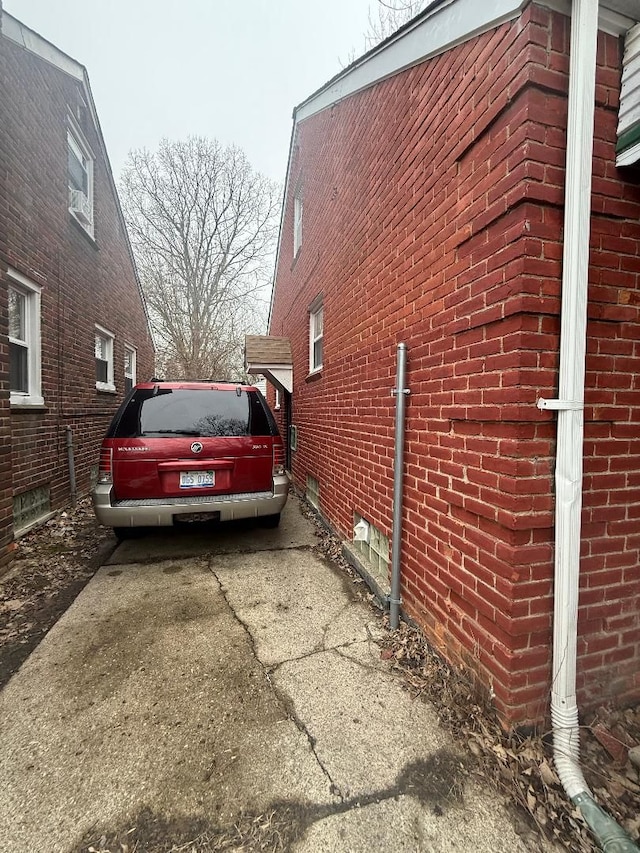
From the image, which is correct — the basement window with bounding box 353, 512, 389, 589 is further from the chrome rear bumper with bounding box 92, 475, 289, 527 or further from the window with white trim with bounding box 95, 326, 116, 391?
the window with white trim with bounding box 95, 326, 116, 391

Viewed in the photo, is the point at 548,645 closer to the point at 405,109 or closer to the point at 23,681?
the point at 23,681

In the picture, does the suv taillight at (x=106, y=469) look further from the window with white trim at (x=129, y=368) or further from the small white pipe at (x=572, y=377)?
the window with white trim at (x=129, y=368)

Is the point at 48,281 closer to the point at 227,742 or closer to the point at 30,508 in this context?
the point at 30,508

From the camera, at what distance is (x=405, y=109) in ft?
9.25

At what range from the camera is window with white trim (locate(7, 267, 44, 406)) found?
470 centimetres

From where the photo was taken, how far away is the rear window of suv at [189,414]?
12.0 ft

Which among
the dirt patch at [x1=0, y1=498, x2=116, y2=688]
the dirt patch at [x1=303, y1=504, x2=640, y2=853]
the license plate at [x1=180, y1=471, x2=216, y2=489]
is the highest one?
the license plate at [x1=180, y1=471, x2=216, y2=489]

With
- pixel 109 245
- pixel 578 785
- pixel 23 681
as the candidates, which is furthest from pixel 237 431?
pixel 109 245

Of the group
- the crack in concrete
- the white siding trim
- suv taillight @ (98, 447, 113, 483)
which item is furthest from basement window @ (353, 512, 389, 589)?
the white siding trim

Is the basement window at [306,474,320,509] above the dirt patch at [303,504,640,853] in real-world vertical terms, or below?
above

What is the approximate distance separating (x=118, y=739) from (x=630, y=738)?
7.75 ft

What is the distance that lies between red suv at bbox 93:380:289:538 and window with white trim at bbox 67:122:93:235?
15.2 feet

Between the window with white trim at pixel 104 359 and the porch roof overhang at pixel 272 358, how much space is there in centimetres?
291

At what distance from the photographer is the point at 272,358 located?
8.04 meters
